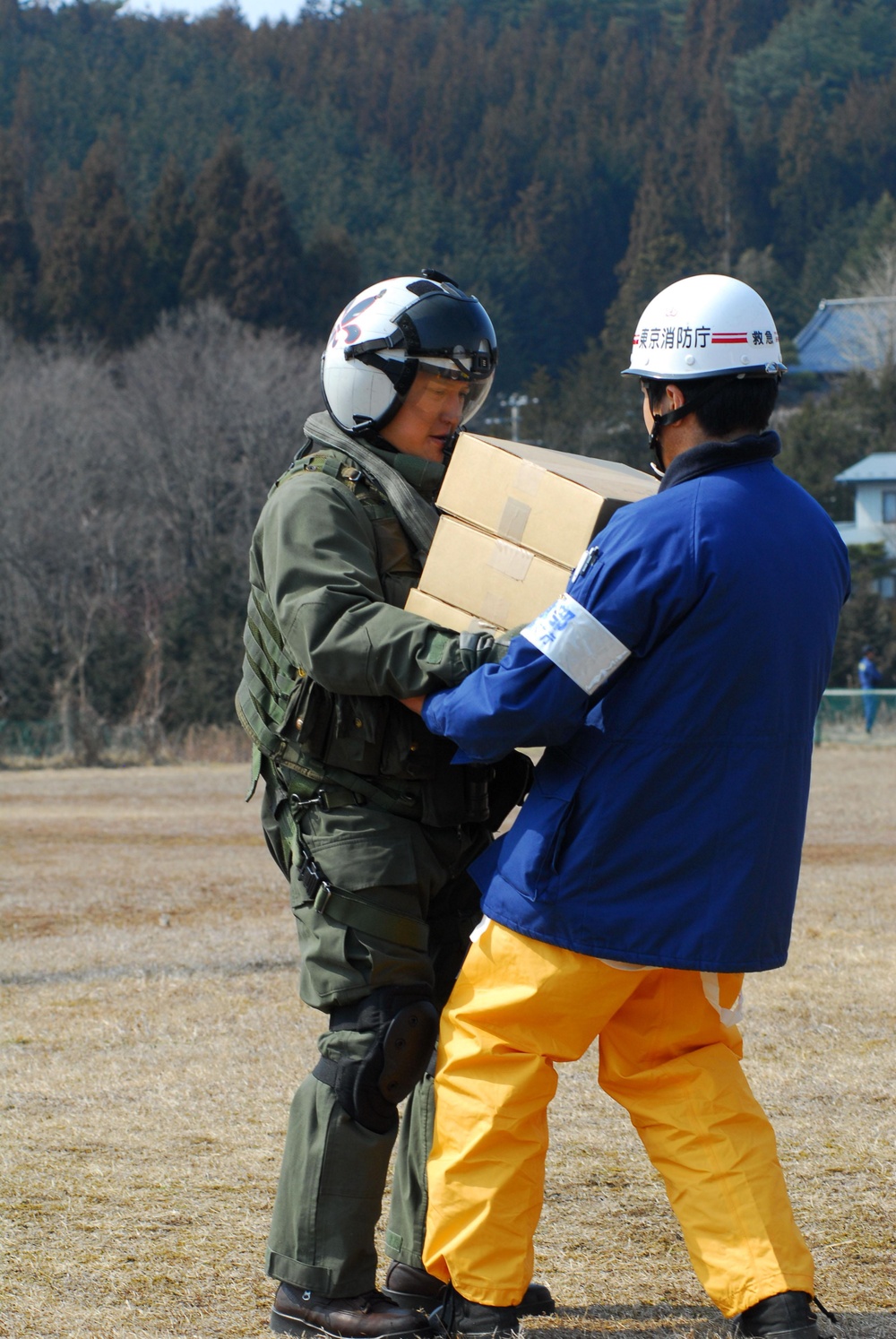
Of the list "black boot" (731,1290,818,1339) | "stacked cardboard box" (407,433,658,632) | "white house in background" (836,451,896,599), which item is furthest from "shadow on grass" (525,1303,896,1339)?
"white house in background" (836,451,896,599)

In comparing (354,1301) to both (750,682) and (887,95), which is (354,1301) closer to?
(750,682)

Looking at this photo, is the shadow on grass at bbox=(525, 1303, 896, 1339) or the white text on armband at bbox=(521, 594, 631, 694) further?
the shadow on grass at bbox=(525, 1303, 896, 1339)

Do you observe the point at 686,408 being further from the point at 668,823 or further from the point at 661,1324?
the point at 661,1324

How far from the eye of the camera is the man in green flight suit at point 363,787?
3.22 metres

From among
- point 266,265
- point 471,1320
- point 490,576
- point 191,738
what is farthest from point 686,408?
point 266,265

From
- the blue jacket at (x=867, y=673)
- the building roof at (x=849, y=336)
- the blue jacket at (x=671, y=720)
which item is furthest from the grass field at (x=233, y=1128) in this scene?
the building roof at (x=849, y=336)

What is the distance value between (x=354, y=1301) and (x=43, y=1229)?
3.42 feet

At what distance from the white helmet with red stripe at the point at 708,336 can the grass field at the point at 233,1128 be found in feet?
6.29

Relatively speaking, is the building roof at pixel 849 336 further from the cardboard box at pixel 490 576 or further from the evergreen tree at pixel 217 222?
the cardboard box at pixel 490 576

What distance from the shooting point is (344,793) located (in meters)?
3.34

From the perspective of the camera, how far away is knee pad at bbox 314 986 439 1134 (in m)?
3.23

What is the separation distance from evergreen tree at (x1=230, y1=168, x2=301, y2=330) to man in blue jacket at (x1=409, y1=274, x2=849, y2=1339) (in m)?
59.8

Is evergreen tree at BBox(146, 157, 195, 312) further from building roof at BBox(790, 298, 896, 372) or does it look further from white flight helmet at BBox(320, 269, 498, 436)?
white flight helmet at BBox(320, 269, 498, 436)

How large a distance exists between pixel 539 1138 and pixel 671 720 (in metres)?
0.83
